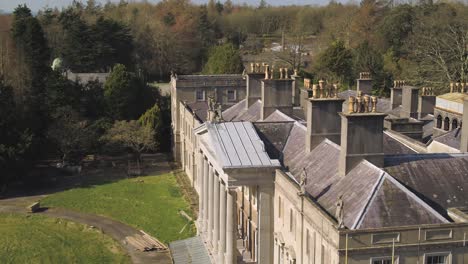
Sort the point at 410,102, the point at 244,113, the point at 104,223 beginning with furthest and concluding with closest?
the point at 104,223, the point at 410,102, the point at 244,113

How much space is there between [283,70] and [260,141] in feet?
35.6

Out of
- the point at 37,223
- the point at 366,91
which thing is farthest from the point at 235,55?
the point at 37,223

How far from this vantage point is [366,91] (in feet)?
189

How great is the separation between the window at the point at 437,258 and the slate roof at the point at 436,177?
8.06 ft

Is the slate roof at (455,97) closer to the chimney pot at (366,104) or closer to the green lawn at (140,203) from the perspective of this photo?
the chimney pot at (366,104)

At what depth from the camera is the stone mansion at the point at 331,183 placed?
24344 mm

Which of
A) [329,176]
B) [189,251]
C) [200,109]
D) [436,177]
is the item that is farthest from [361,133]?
[200,109]

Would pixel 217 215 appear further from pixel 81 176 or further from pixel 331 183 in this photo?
pixel 81 176

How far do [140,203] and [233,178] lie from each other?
86.2 feet

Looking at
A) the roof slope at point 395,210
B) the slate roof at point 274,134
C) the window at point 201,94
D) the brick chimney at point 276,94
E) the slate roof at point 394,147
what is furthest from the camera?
the window at point 201,94

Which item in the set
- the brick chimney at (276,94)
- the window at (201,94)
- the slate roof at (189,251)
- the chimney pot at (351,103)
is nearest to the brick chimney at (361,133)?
the chimney pot at (351,103)

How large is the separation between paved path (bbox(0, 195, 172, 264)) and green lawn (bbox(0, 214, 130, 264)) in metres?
0.74

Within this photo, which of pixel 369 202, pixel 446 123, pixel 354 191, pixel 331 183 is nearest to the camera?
pixel 369 202

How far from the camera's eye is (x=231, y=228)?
34.3 metres
